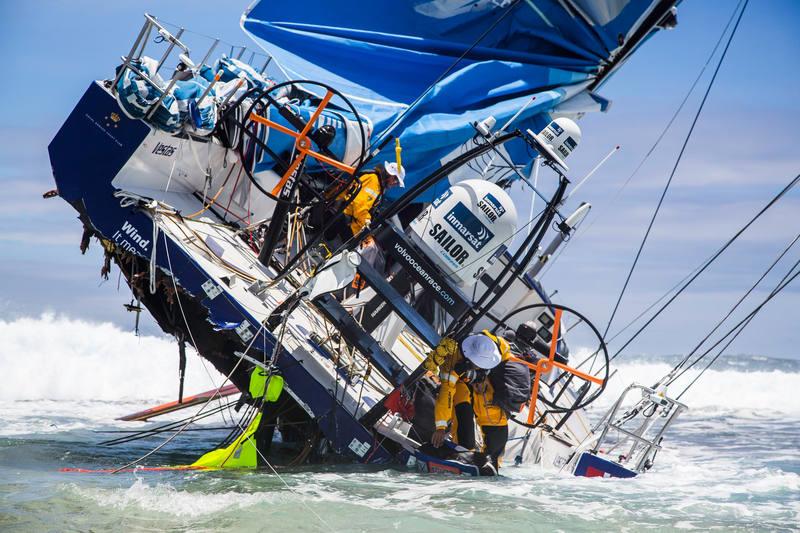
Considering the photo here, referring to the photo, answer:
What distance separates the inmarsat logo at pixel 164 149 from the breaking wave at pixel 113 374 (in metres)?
4.50

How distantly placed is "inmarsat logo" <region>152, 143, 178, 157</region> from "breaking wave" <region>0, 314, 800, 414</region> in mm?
4499

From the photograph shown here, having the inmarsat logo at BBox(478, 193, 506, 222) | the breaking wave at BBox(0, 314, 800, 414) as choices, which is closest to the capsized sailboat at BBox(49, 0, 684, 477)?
the inmarsat logo at BBox(478, 193, 506, 222)

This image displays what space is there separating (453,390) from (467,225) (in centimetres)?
151

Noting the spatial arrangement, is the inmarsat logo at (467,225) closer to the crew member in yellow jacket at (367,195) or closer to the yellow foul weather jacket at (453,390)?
the crew member in yellow jacket at (367,195)

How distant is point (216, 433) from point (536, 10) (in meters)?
7.41

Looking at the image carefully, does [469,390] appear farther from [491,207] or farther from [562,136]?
[562,136]

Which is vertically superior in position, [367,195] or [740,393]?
[367,195]

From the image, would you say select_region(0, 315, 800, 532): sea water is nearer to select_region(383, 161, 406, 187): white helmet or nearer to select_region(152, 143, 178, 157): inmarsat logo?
select_region(383, 161, 406, 187): white helmet

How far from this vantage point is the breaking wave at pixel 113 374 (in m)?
14.2

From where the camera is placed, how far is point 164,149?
7.89 metres

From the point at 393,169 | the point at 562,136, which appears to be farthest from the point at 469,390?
the point at 562,136

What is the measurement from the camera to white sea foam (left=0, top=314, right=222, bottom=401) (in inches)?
554

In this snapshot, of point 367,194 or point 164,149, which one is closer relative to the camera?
point 164,149

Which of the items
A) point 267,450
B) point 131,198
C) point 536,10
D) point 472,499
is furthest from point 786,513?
point 536,10
